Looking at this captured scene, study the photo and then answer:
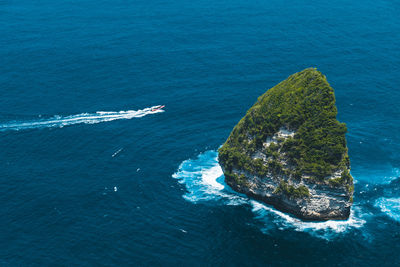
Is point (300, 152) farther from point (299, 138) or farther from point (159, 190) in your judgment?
point (159, 190)

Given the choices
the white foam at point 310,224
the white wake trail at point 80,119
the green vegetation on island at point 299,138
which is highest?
the green vegetation on island at point 299,138

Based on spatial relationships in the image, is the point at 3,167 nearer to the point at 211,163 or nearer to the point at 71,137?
the point at 71,137

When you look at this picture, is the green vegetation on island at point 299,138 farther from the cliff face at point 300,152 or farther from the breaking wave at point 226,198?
the breaking wave at point 226,198

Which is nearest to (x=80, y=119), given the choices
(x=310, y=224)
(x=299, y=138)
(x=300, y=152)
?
(x=299, y=138)

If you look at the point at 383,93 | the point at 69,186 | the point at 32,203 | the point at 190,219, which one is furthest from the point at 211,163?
the point at 383,93

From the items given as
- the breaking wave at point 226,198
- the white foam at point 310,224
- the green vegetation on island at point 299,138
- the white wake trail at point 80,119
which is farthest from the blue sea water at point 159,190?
the green vegetation on island at point 299,138

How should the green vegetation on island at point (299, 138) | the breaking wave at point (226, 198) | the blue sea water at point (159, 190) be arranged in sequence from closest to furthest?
the blue sea water at point (159, 190) < the green vegetation on island at point (299, 138) < the breaking wave at point (226, 198)
